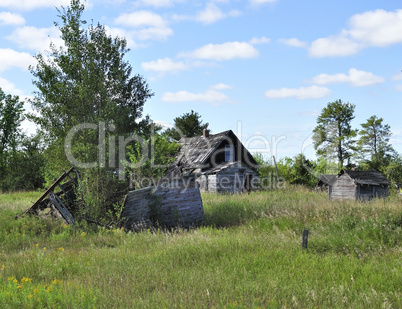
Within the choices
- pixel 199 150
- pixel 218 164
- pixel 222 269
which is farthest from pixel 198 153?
pixel 222 269

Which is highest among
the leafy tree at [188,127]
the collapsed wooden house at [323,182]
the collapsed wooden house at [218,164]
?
the leafy tree at [188,127]

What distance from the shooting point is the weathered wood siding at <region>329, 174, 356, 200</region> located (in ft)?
83.7

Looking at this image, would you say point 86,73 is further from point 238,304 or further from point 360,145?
point 360,145

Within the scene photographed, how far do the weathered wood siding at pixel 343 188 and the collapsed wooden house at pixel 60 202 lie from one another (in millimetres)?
18411

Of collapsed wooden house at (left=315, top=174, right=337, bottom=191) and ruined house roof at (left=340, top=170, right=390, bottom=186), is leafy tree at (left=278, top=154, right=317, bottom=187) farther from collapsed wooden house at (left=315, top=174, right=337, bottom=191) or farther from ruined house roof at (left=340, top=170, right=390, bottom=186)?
ruined house roof at (left=340, top=170, right=390, bottom=186)

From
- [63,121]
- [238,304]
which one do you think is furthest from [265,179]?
[238,304]

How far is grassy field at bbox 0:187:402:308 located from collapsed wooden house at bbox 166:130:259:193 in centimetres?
1836

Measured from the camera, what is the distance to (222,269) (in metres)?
6.62

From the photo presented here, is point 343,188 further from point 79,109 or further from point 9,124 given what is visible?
point 9,124

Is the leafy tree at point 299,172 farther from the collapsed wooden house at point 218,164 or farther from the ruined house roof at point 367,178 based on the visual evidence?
the ruined house roof at point 367,178

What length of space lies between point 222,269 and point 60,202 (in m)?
9.23

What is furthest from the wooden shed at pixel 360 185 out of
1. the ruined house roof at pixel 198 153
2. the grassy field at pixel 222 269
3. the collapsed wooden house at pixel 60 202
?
the collapsed wooden house at pixel 60 202

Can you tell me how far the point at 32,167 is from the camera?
3731 cm

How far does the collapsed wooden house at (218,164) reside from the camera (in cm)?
3133
